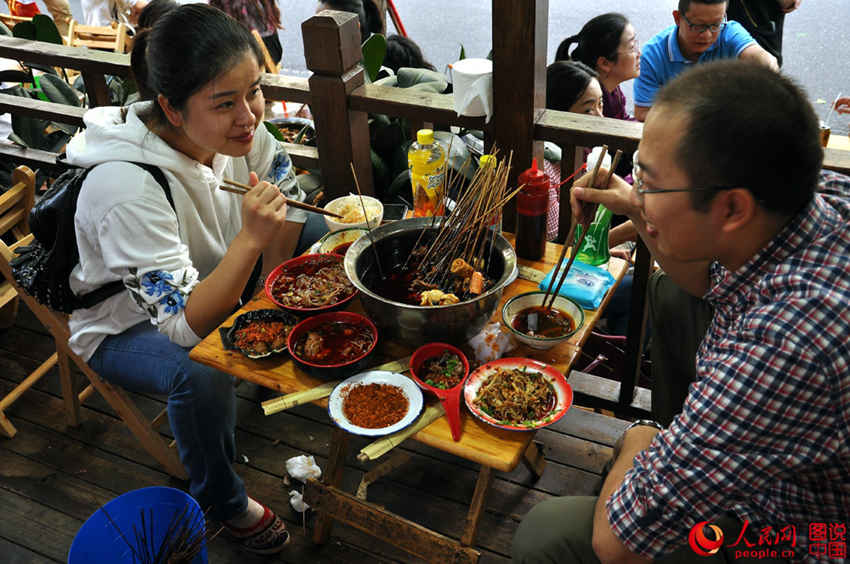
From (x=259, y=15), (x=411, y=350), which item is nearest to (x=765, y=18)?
(x=259, y=15)

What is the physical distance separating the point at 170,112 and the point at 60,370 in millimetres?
1522

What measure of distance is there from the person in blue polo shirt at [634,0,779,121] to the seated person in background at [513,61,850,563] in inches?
127

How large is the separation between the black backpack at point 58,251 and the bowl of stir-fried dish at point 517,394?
49.4 inches

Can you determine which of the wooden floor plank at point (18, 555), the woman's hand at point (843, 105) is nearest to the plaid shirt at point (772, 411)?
the wooden floor plank at point (18, 555)

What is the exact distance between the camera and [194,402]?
7.79 feet

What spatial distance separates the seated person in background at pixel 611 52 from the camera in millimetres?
4402

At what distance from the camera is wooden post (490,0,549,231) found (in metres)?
2.36

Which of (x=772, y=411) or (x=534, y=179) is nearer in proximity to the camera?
(x=772, y=411)

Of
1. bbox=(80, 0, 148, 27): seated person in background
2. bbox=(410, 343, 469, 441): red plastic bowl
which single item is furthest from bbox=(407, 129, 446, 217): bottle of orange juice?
bbox=(80, 0, 148, 27): seated person in background

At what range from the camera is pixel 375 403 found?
1.94m

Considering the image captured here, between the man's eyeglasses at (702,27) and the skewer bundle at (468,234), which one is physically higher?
the man's eyeglasses at (702,27)

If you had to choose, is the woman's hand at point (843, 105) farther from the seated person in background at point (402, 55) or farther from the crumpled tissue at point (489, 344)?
the crumpled tissue at point (489, 344)

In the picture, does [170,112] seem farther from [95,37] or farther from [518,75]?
[95,37]

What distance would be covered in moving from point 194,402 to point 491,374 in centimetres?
109
